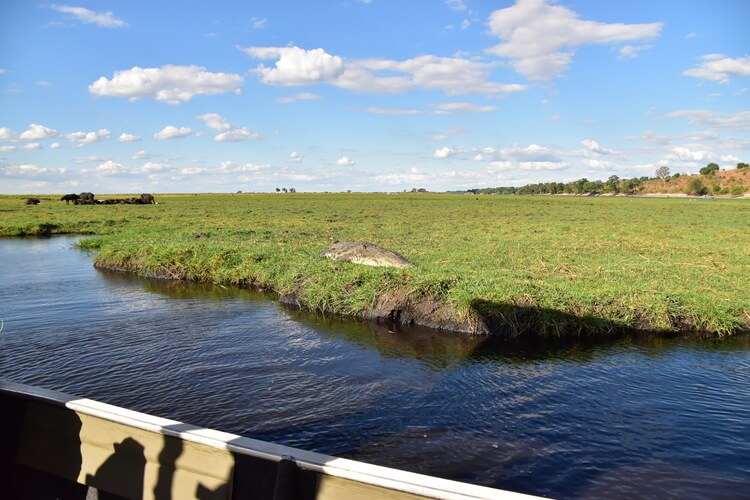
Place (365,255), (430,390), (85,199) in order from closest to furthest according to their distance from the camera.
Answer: (430,390), (365,255), (85,199)

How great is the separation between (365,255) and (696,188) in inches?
6175

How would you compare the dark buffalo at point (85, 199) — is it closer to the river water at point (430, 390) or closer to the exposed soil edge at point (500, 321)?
the river water at point (430, 390)

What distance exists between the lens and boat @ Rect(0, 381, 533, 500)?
359 cm

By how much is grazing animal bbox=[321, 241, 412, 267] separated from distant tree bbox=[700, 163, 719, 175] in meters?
169

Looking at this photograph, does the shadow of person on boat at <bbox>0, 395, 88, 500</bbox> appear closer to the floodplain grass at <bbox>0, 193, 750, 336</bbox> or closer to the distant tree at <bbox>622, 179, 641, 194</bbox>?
the floodplain grass at <bbox>0, 193, 750, 336</bbox>

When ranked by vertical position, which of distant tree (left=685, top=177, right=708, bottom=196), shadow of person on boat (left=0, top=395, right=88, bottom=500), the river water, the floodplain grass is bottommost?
the river water

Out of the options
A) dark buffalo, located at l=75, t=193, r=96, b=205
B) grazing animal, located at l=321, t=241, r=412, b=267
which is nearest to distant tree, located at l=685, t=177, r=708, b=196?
dark buffalo, located at l=75, t=193, r=96, b=205

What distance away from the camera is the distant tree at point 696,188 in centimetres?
14312

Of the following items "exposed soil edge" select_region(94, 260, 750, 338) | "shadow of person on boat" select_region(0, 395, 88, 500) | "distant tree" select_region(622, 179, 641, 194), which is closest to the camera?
"shadow of person on boat" select_region(0, 395, 88, 500)

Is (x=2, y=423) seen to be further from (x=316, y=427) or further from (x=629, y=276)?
(x=629, y=276)

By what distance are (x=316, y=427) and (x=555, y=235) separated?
21.4 m

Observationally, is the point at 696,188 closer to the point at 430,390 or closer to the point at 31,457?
the point at 430,390

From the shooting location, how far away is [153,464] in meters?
4.27

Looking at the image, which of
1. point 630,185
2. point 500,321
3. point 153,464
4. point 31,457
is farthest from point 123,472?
point 630,185
